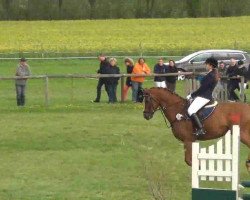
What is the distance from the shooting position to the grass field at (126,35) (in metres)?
61.2

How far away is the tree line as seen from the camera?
85.4 m

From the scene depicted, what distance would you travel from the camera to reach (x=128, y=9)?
8681 cm

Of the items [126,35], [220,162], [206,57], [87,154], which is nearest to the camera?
[220,162]

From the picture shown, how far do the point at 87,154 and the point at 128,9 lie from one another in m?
68.7

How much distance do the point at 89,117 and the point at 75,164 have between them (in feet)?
26.0

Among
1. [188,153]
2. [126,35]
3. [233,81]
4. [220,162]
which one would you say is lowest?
[126,35]

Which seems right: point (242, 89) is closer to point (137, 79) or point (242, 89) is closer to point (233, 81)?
point (233, 81)

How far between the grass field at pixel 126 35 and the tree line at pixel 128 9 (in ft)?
12.9

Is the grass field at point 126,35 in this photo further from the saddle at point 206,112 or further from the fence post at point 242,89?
the saddle at point 206,112

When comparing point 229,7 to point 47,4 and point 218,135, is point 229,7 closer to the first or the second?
point 47,4

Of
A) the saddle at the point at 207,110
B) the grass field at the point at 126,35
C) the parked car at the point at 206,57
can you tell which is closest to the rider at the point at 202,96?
the saddle at the point at 207,110

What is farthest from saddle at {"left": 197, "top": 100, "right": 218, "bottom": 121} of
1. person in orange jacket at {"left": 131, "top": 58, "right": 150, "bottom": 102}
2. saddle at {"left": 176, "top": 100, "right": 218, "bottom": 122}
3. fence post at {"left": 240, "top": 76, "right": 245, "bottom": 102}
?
person in orange jacket at {"left": 131, "top": 58, "right": 150, "bottom": 102}

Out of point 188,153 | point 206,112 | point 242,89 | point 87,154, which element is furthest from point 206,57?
point 188,153

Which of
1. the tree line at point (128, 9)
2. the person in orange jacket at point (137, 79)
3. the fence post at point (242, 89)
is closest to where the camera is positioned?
the fence post at point (242, 89)
